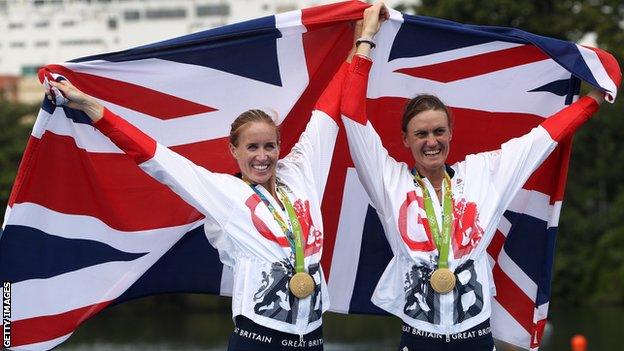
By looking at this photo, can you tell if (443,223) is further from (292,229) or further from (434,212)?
(292,229)

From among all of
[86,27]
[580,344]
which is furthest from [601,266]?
[86,27]

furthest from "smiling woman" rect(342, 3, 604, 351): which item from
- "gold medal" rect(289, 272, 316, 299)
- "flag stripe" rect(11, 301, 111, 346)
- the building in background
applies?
the building in background

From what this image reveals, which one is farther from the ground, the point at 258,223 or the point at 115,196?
the point at 115,196

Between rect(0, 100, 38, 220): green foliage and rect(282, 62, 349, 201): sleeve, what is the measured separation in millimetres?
25301

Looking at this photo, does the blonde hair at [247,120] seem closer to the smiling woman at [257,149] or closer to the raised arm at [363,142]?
the smiling woman at [257,149]

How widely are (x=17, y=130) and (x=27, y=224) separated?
2808cm

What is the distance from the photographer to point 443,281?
4883 millimetres

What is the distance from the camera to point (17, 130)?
32875 millimetres

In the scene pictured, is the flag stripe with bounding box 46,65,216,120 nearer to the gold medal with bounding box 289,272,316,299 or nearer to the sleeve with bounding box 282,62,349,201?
the sleeve with bounding box 282,62,349,201

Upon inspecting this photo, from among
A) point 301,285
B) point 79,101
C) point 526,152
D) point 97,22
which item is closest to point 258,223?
point 301,285

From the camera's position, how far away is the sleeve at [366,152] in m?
5.08

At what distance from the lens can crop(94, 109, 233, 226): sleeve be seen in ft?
15.9

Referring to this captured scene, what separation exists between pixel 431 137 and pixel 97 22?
86.5 metres

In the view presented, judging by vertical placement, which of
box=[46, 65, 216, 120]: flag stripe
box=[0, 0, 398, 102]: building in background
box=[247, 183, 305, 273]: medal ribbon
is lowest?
box=[247, 183, 305, 273]: medal ribbon
